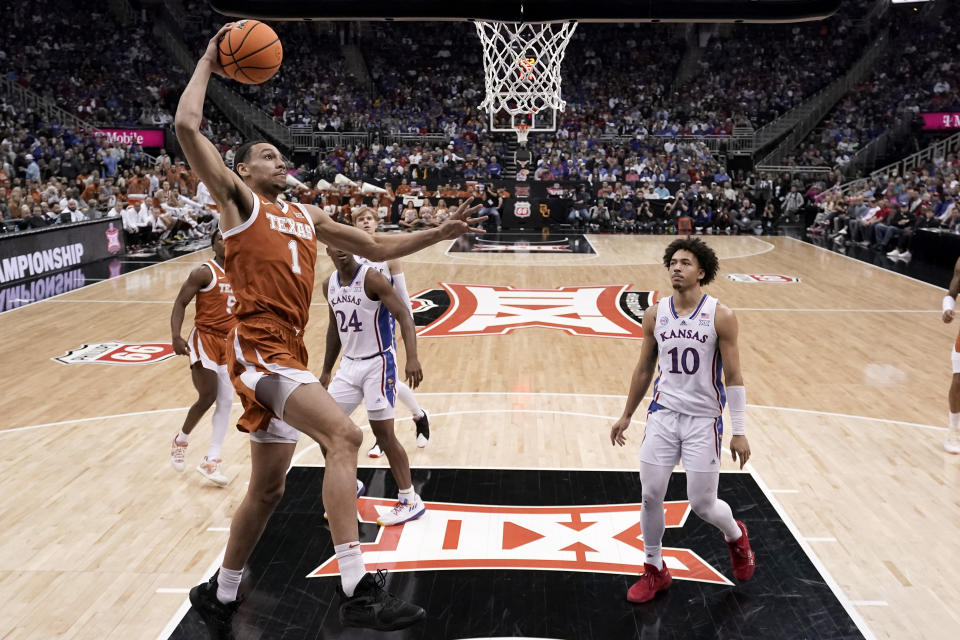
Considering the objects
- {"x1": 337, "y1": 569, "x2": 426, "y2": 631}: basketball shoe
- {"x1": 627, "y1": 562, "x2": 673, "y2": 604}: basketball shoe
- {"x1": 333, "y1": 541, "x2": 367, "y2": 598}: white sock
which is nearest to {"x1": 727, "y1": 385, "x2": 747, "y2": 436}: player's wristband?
{"x1": 627, "y1": 562, "x2": 673, "y2": 604}: basketball shoe

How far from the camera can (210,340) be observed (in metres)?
5.77

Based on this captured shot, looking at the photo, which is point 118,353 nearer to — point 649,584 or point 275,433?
point 275,433

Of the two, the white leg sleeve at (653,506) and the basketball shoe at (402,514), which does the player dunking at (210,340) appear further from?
the white leg sleeve at (653,506)

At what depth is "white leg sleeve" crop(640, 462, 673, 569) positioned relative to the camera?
4.11 metres

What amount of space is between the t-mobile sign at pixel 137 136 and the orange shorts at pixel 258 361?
26895mm

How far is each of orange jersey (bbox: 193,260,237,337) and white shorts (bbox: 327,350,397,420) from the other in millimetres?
925

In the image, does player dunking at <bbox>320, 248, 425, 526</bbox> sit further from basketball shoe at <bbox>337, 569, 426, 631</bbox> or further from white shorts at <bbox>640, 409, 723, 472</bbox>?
basketball shoe at <bbox>337, 569, 426, 631</bbox>

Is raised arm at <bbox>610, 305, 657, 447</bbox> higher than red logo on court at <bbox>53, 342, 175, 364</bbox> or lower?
higher

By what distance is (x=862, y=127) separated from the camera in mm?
30734

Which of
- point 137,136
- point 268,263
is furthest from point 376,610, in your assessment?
point 137,136

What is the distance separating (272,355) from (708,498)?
6.96 feet

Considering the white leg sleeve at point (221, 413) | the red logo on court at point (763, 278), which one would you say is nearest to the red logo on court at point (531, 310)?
the red logo on court at point (763, 278)

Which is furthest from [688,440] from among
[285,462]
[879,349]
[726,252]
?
[726,252]

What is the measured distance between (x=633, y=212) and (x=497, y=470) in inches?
794
